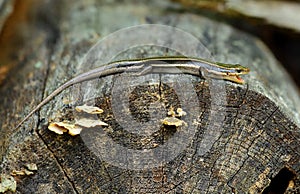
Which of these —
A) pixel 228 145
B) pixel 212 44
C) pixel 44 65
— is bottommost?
pixel 228 145

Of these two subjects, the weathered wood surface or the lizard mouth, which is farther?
the lizard mouth

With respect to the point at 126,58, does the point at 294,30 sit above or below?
above

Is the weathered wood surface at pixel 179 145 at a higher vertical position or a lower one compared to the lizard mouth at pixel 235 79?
lower

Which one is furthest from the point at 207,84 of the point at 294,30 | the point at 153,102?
the point at 294,30

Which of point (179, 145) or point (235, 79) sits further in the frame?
point (235, 79)

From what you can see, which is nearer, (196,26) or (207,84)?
(207,84)

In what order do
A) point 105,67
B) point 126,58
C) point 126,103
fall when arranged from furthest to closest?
point 126,58
point 105,67
point 126,103

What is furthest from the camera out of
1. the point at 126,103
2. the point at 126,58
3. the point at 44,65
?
the point at 44,65

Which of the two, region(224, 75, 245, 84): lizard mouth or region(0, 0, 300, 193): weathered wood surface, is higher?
region(224, 75, 245, 84): lizard mouth

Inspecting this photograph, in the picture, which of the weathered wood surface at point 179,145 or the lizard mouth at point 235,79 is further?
the lizard mouth at point 235,79

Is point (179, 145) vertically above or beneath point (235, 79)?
beneath

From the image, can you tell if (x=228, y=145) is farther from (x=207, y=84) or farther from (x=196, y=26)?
(x=196, y=26)
